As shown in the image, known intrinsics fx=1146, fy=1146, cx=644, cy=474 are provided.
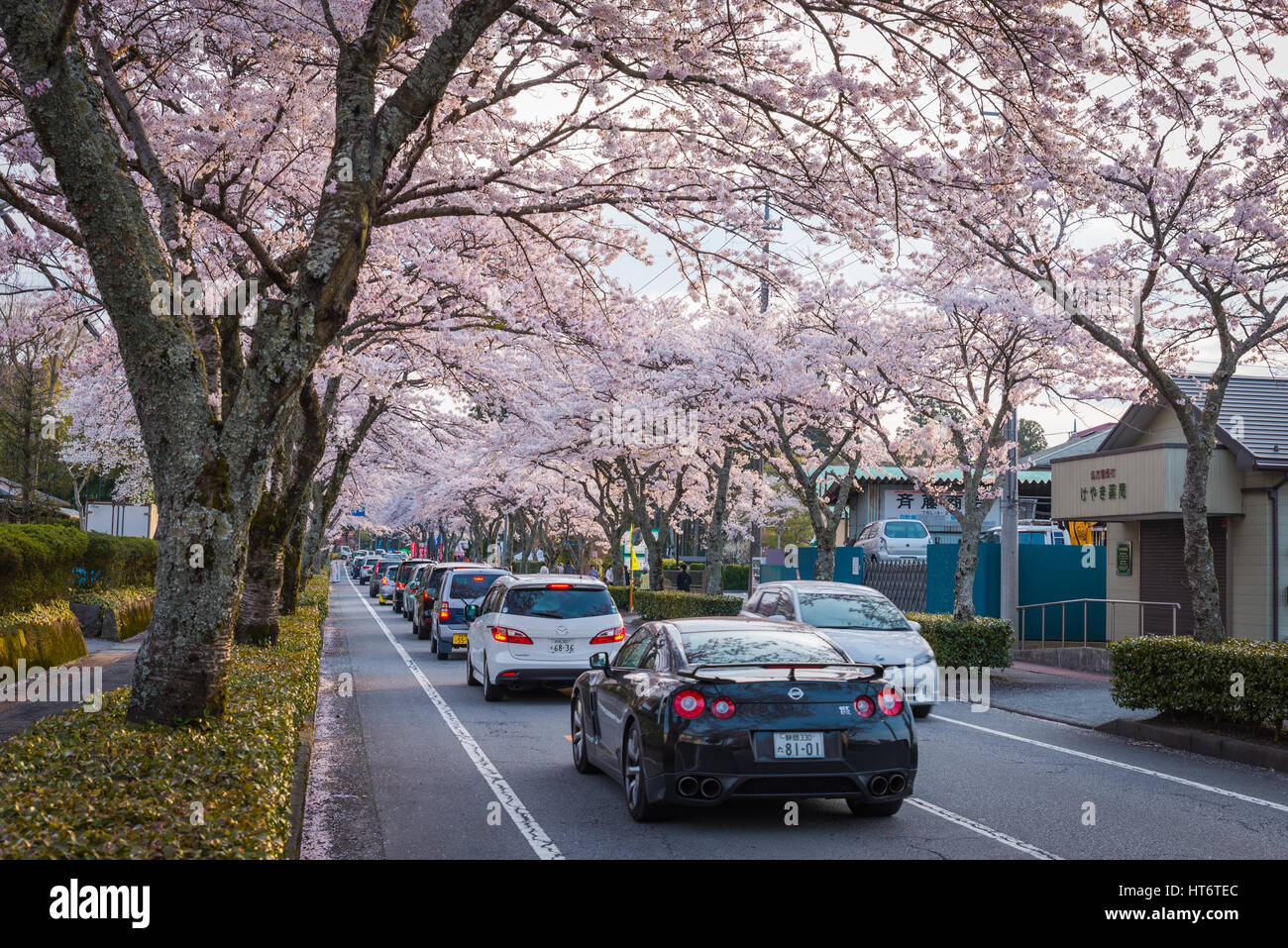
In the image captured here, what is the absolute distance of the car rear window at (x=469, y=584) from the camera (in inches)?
874

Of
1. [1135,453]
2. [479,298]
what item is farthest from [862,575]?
[479,298]

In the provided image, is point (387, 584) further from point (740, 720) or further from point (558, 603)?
point (740, 720)

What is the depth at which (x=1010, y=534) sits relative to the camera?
22.0 m

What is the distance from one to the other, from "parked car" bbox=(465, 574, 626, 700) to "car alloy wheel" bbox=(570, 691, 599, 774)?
4819 mm

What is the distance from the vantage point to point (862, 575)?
34.4 meters

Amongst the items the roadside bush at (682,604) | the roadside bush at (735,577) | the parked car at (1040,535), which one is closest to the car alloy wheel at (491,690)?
the roadside bush at (682,604)

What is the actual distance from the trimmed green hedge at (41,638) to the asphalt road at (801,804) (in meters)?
4.13

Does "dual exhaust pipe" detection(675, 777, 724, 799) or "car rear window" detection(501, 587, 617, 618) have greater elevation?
"car rear window" detection(501, 587, 617, 618)

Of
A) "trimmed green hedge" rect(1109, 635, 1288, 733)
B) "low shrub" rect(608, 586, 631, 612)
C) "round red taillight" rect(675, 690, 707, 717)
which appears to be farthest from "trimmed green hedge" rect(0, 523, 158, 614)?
"low shrub" rect(608, 586, 631, 612)

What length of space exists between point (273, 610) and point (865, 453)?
19.7 meters

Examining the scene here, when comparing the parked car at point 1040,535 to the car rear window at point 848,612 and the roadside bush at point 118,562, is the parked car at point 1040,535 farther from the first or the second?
the roadside bush at point 118,562

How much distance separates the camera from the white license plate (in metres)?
7.42

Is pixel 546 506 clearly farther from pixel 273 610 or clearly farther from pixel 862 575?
pixel 273 610

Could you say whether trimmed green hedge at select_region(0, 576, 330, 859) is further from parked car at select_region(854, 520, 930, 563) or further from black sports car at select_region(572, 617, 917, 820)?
parked car at select_region(854, 520, 930, 563)
